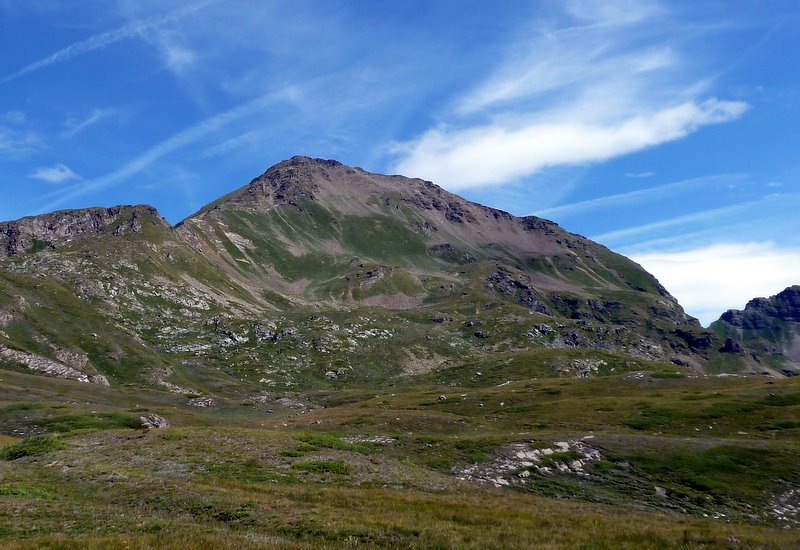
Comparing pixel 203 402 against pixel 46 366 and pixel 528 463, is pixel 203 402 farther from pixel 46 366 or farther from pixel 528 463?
pixel 528 463

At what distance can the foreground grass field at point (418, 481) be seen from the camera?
2188 centimetres

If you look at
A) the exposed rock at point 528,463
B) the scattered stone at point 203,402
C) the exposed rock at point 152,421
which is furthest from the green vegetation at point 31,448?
the scattered stone at point 203,402

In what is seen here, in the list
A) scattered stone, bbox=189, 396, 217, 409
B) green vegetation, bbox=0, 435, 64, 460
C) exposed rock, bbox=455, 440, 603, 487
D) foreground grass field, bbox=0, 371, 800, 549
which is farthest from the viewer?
scattered stone, bbox=189, 396, 217, 409

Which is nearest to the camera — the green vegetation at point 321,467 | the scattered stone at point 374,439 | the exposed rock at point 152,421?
the green vegetation at point 321,467

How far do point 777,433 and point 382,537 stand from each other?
6259 centimetres

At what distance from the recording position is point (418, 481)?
3662cm

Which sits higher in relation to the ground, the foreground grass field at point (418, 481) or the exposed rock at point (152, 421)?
the foreground grass field at point (418, 481)

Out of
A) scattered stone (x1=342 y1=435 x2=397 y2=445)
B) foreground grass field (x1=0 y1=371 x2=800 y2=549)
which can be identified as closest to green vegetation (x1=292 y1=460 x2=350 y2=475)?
foreground grass field (x1=0 y1=371 x2=800 y2=549)

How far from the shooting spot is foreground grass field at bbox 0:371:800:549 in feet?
71.8

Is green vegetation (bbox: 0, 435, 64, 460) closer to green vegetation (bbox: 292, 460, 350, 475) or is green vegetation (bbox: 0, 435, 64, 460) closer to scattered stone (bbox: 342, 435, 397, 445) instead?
green vegetation (bbox: 292, 460, 350, 475)

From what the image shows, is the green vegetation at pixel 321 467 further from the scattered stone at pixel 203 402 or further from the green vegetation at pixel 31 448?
the scattered stone at pixel 203 402

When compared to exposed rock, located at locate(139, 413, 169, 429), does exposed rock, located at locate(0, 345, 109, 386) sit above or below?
above

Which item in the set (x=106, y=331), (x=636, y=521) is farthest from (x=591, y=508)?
(x=106, y=331)

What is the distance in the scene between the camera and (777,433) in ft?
203
